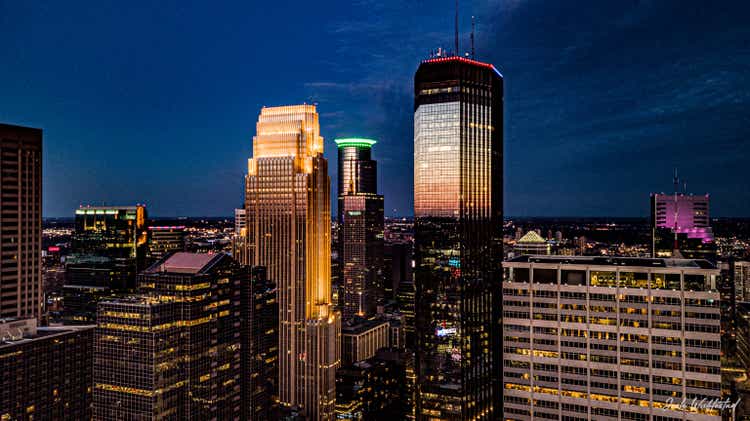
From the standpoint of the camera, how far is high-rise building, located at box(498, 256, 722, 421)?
134750mm

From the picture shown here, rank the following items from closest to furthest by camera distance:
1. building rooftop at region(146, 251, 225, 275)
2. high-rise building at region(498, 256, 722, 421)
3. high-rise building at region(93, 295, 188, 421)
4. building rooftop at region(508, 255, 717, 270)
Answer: high-rise building at region(498, 256, 722, 421), building rooftop at region(508, 255, 717, 270), high-rise building at region(93, 295, 188, 421), building rooftop at region(146, 251, 225, 275)

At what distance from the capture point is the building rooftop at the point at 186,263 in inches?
7069

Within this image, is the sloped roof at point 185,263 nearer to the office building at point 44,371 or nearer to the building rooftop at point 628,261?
the office building at point 44,371

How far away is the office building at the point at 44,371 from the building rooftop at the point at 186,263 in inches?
1133

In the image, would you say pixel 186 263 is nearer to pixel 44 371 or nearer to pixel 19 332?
pixel 19 332

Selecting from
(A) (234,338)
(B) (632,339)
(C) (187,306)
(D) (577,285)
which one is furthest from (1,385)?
(B) (632,339)

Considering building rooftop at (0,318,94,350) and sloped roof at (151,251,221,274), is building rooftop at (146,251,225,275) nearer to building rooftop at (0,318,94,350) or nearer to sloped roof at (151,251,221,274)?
sloped roof at (151,251,221,274)

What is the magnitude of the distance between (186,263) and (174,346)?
30019mm

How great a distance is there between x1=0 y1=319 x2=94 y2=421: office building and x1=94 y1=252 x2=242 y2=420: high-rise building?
4.78m
